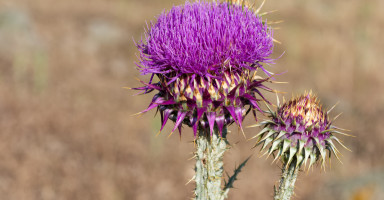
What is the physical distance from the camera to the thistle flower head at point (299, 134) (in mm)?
3305

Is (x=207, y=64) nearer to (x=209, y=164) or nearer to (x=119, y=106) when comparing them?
(x=209, y=164)

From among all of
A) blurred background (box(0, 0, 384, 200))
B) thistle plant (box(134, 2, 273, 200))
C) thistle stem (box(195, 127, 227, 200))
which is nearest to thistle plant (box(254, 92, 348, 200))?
thistle plant (box(134, 2, 273, 200))

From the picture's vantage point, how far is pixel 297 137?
11.0 feet

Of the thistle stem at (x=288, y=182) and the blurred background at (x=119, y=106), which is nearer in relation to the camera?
the thistle stem at (x=288, y=182)

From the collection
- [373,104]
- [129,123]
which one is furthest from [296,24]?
[129,123]

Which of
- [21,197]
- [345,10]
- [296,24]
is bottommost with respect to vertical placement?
[21,197]

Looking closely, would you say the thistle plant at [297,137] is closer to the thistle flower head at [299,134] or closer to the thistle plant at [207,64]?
the thistle flower head at [299,134]

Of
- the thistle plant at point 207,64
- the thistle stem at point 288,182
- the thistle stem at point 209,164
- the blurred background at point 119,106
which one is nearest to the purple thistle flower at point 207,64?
the thistle plant at point 207,64

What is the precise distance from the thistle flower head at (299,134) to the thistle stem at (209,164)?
0.41 metres

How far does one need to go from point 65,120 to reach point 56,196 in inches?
104

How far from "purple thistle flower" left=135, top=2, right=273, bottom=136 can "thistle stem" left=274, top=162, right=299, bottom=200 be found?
0.69 m

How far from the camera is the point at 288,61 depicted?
14.6m

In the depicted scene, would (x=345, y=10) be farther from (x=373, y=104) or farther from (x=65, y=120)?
(x=65, y=120)

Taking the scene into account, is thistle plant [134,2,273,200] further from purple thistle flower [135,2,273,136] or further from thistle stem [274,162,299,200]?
thistle stem [274,162,299,200]
